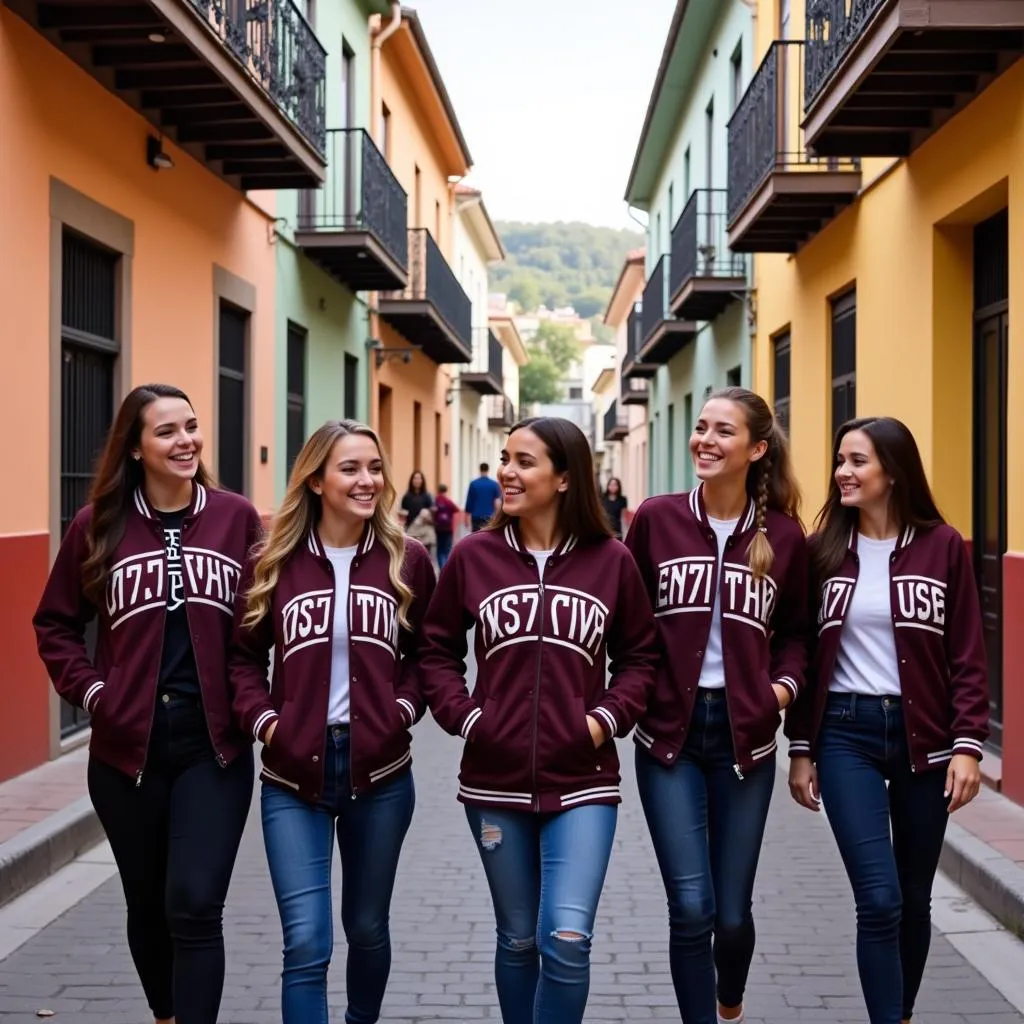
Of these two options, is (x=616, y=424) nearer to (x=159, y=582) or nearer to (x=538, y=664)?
(x=159, y=582)

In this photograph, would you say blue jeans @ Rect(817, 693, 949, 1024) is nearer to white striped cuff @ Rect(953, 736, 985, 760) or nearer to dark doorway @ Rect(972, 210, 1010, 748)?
white striped cuff @ Rect(953, 736, 985, 760)

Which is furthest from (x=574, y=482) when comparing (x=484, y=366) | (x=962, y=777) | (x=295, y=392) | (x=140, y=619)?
(x=484, y=366)

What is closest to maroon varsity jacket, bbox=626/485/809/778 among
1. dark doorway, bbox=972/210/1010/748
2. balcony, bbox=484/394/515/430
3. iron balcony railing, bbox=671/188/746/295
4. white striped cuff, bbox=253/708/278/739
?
white striped cuff, bbox=253/708/278/739

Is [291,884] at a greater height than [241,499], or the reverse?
[241,499]

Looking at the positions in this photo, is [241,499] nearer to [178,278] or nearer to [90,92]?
[90,92]

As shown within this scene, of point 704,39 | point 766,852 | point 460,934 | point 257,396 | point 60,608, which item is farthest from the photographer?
point 704,39

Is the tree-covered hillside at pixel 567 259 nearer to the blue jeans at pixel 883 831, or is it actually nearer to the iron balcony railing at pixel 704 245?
the iron balcony railing at pixel 704 245

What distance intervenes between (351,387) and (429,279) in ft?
9.98

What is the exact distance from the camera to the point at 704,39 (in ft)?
64.2

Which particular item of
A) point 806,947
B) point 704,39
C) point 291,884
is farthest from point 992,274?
point 704,39

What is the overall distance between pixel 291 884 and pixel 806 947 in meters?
2.58

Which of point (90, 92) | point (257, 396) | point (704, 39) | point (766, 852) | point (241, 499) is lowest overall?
point (766, 852)

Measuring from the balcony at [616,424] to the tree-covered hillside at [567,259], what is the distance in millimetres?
90885

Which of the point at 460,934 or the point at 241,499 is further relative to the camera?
the point at 460,934
